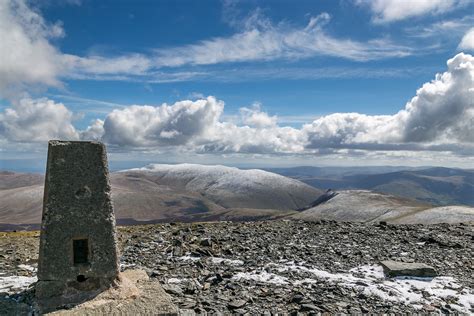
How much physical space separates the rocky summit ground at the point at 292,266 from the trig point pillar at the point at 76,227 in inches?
127

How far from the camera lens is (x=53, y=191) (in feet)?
47.6

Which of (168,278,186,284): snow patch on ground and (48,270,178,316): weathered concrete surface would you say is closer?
(48,270,178,316): weathered concrete surface

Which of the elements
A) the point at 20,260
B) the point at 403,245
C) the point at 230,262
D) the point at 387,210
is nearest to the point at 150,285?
the point at 230,262

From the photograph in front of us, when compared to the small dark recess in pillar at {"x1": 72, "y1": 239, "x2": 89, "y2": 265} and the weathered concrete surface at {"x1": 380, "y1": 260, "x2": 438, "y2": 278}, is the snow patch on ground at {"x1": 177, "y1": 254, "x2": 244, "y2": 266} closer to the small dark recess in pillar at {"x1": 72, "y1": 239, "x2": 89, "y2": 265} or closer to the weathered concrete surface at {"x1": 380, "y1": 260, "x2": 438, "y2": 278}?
the weathered concrete surface at {"x1": 380, "y1": 260, "x2": 438, "y2": 278}

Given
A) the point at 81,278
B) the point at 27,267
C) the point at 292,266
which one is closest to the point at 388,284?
the point at 292,266

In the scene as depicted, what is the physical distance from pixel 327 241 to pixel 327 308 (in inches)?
496

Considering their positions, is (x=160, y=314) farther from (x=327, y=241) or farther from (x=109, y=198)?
(x=327, y=241)

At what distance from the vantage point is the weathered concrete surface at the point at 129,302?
44.7 ft

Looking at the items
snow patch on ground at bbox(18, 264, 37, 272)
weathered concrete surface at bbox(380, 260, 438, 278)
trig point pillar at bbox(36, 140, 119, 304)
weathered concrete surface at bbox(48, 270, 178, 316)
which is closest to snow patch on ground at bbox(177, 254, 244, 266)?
weathered concrete surface at bbox(48, 270, 178, 316)

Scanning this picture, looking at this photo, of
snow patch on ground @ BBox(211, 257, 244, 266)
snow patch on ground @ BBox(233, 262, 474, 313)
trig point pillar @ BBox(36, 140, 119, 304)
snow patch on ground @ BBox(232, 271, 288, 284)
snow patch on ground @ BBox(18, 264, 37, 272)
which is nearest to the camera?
trig point pillar @ BBox(36, 140, 119, 304)

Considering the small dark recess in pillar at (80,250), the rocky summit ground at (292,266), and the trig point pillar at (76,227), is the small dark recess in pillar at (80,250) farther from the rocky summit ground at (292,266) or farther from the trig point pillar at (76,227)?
the rocky summit ground at (292,266)

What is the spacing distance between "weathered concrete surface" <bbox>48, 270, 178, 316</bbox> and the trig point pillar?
0.51 meters

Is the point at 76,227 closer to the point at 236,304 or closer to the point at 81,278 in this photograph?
the point at 81,278

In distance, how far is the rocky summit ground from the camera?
16516 millimetres
